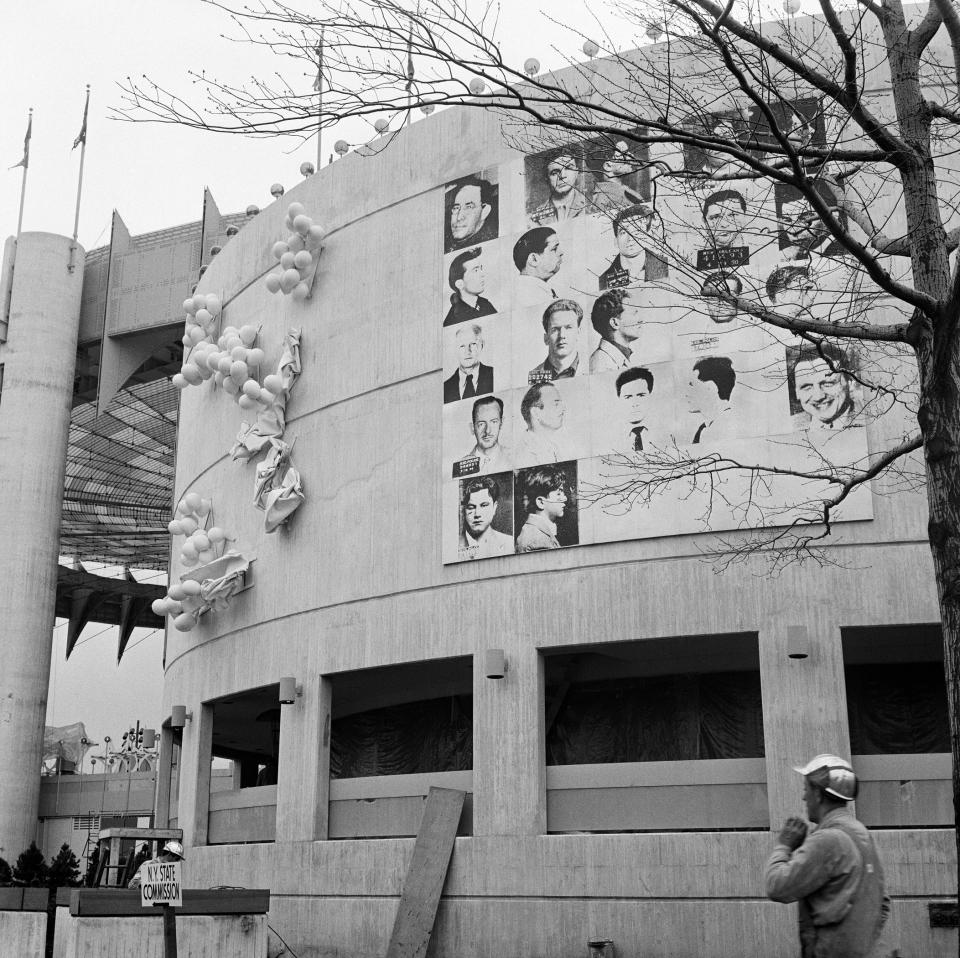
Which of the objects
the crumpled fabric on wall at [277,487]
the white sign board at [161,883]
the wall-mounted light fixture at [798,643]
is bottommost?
the white sign board at [161,883]

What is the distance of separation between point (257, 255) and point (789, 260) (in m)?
11.1

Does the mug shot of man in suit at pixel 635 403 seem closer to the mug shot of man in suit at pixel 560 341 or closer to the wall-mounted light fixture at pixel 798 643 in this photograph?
the mug shot of man in suit at pixel 560 341

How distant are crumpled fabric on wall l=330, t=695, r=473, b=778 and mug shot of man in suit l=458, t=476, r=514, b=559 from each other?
15.6 feet

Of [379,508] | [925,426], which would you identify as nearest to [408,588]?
[379,508]

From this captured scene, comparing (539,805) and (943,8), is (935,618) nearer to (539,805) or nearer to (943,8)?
(539,805)

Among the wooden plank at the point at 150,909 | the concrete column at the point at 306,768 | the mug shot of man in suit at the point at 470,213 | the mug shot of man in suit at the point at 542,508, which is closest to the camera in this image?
the wooden plank at the point at 150,909

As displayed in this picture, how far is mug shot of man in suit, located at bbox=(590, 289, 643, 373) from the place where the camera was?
62.2 feet

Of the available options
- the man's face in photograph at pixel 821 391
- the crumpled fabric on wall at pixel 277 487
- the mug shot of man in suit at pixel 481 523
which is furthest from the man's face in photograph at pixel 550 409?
the crumpled fabric on wall at pixel 277 487

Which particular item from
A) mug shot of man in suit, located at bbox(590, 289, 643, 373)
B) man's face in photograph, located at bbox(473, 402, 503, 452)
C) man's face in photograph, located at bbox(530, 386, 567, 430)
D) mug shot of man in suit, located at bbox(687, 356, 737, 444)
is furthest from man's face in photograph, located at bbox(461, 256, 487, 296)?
mug shot of man in suit, located at bbox(687, 356, 737, 444)

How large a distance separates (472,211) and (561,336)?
2987mm

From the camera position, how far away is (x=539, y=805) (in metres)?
18.0

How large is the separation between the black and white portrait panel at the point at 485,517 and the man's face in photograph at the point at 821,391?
4342 mm

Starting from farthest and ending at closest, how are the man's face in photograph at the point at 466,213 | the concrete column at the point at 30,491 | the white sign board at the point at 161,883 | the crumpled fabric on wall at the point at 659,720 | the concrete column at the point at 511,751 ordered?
Result: the concrete column at the point at 30,491 → the man's face in photograph at the point at 466,213 → the crumpled fabric on wall at the point at 659,720 → the concrete column at the point at 511,751 → the white sign board at the point at 161,883

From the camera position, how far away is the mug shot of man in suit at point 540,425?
19078 millimetres
